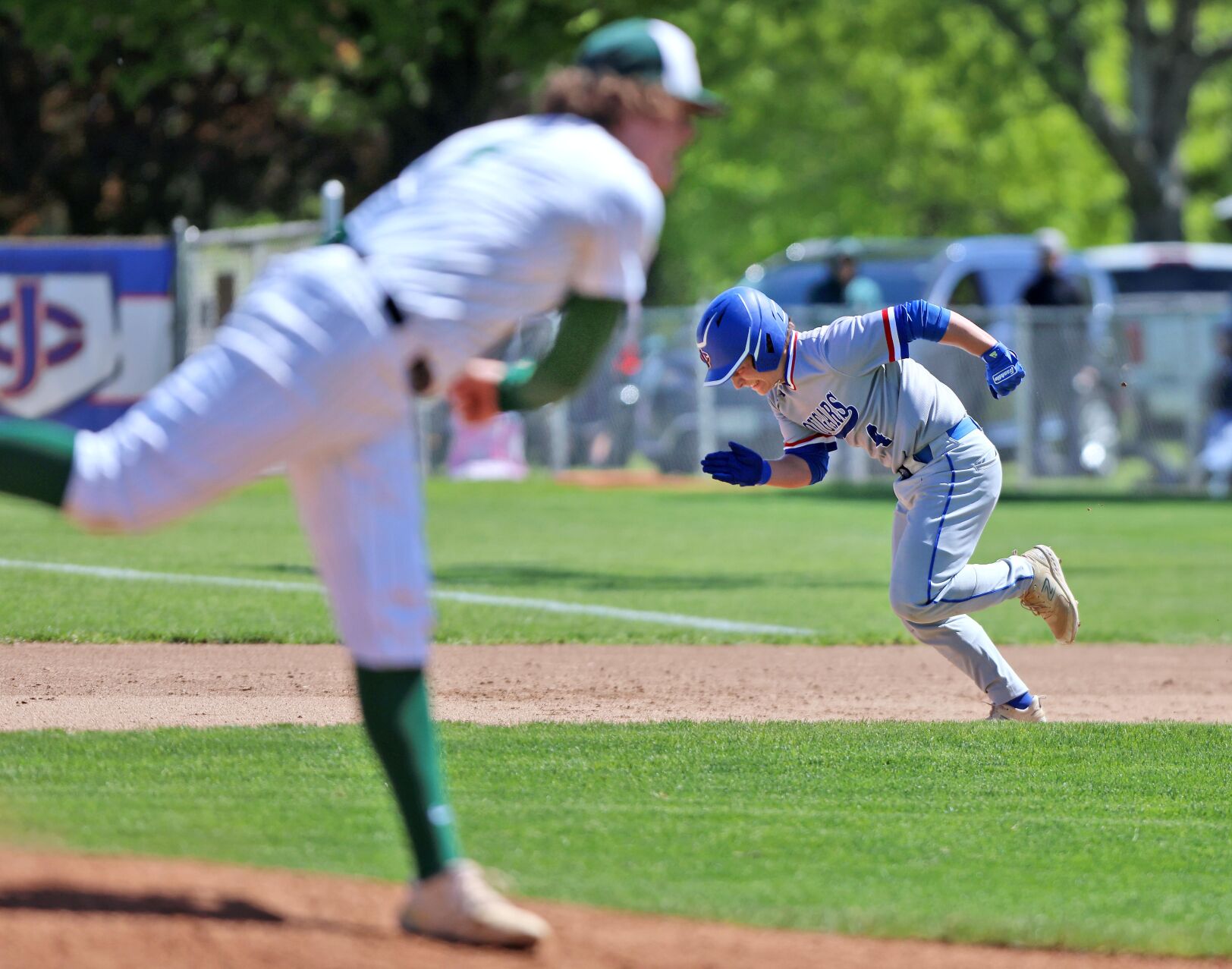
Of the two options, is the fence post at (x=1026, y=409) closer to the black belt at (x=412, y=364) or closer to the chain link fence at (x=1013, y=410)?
the chain link fence at (x=1013, y=410)

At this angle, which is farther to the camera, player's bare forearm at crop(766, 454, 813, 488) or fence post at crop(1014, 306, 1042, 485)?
fence post at crop(1014, 306, 1042, 485)

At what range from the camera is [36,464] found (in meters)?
3.98

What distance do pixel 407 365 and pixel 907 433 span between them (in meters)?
4.04

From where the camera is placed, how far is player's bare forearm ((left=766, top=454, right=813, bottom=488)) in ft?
26.0

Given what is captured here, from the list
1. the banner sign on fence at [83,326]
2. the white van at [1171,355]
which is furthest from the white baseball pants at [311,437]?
the white van at [1171,355]

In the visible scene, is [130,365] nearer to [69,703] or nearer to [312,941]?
[69,703]

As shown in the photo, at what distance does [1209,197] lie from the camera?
51281mm

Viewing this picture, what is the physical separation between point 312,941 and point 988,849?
93.3 inches

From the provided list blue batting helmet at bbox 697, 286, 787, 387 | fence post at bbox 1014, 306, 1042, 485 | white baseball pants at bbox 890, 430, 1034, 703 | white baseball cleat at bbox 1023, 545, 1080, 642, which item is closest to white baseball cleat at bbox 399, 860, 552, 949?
blue batting helmet at bbox 697, 286, 787, 387

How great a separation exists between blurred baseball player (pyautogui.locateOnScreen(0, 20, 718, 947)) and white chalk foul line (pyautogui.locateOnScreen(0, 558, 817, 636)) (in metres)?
7.18

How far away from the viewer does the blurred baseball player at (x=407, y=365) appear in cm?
394

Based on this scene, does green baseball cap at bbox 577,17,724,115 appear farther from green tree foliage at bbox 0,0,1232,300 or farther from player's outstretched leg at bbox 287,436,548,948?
green tree foliage at bbox 0,0,1232,300

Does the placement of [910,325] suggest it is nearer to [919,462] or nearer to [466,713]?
[919,462]

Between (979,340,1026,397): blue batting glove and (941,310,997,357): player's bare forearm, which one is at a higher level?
(941,310,997,357): player's bare forearm
